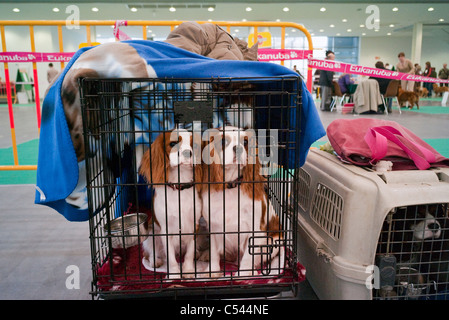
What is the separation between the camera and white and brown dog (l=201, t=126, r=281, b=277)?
133 cm

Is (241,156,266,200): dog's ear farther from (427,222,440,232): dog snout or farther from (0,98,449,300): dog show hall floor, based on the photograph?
(427,222,440,232): dog snout

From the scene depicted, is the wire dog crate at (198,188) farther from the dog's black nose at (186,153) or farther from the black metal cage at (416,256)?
the black metal cage at (416,256)

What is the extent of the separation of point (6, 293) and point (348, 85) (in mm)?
11257

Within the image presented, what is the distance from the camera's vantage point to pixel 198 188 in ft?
4.69

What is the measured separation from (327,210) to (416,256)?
42cm

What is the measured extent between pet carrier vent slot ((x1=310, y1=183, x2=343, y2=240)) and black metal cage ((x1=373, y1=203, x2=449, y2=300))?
0.59ft

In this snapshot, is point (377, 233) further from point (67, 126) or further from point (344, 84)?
point (344, 84)

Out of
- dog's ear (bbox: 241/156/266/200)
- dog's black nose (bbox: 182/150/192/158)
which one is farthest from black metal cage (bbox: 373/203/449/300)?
dog's black nose (bbox: 182/150/192/158)

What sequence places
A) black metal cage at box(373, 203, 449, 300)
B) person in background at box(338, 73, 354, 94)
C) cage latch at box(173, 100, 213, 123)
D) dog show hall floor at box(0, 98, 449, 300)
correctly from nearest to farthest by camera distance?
cage latch at box(173, 100, 213, 123), black metal cage at box(373, 203, 449, 300), dog show hall floor at box(0, 98, 449, 300), person in background at box(338, 73, 354, 94)

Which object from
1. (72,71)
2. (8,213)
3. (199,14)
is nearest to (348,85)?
(199,14)

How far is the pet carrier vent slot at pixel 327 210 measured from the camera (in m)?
1.47

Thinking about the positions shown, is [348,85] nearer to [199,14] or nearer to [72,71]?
[199,14]

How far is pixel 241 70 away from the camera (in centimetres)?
129

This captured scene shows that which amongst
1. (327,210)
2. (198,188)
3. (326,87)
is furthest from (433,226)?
(326,87)
